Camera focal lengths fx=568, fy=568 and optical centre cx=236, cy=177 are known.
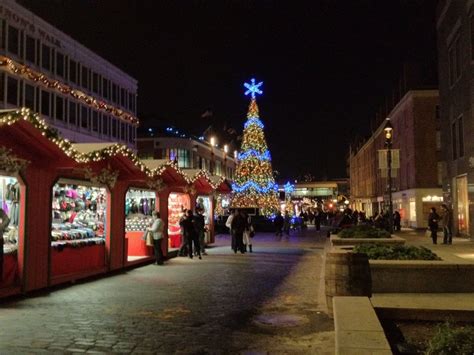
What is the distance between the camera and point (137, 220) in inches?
764

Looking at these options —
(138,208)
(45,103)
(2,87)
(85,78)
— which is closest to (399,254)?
(138,208)

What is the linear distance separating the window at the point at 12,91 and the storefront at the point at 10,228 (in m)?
29.2

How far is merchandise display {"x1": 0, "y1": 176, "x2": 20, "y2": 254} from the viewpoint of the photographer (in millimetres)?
11898

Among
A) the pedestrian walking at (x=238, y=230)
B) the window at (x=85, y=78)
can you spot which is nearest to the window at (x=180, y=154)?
the window at (x=85, y=78)

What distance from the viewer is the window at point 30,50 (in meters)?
41.2

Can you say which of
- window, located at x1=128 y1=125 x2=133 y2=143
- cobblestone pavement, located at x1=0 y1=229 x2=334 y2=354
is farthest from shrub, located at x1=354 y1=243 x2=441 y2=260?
window, located at x1=128 y1=125 x2=133 y2=143

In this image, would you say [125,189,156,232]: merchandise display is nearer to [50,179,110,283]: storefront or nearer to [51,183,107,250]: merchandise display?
[51,183,107,250]: merchandise display

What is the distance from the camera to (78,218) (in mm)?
15648

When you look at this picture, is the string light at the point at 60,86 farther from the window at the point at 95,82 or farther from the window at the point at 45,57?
the window at the point at 45,57

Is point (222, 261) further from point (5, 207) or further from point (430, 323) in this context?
point (430, 323)

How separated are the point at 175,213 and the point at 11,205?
11.4 m

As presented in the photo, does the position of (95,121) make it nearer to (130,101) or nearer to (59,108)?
(59,108)

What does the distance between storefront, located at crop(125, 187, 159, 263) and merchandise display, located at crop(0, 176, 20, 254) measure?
6.20 m

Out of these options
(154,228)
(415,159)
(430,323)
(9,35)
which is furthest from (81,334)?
(415,159)
